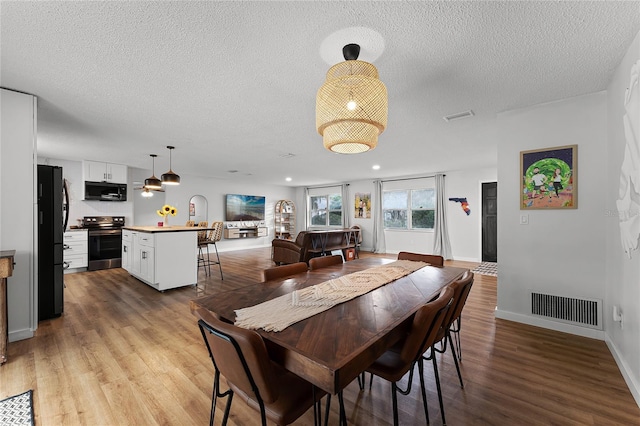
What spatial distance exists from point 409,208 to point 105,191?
25.7 ft

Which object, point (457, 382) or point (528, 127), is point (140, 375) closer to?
point (457, 382)

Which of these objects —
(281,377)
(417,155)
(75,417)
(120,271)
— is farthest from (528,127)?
(120,271)

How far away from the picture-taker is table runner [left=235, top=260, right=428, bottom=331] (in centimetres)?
124

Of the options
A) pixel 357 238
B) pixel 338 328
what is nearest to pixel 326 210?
pixel 357 238

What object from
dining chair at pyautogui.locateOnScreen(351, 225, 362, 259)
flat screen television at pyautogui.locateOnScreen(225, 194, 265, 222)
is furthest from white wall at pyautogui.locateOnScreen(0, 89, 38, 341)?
flat screen television at pyautogui.locateOnScreen(225, 194, 265, 222)

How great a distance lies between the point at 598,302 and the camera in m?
2.57

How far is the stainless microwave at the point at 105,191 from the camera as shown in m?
5.79

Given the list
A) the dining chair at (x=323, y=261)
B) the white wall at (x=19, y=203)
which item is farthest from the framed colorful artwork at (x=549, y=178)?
the white wall at (x=19, y=203)

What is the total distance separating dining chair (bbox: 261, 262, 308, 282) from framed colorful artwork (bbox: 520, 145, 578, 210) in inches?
100

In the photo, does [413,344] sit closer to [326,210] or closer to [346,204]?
[346,204]

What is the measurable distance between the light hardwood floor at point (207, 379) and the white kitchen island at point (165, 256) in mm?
1040

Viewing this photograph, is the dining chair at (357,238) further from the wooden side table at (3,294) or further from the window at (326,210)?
the wooden side table at (3,294)

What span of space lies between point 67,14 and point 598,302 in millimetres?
4729

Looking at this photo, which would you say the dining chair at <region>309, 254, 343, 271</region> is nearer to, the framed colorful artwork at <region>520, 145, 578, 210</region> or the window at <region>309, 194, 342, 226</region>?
the framed colorful artwork at <region>520, 145, 578, 210</region>
